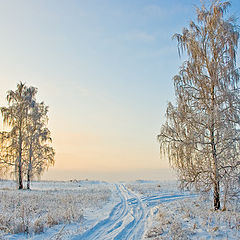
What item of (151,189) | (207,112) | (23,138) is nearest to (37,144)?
(23,138)

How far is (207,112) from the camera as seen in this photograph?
35.4 feet

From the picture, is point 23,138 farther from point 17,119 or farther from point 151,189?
point 151,189

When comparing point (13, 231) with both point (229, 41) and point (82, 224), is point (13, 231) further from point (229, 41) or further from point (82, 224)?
point (229, 41)

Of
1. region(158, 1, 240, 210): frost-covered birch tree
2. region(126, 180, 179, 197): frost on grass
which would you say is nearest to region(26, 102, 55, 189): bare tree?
region(126, 180, 179, 197): frost on grass

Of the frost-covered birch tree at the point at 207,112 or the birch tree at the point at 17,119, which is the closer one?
the frost-covered birch tree at the point at 207,112

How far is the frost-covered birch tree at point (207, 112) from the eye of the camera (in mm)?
9906

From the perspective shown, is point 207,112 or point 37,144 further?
point 37,144

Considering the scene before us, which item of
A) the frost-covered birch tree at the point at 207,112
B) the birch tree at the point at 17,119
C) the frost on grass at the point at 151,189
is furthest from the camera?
the birch tree at the point at 17,119

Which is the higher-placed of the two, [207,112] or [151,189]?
[207,112]

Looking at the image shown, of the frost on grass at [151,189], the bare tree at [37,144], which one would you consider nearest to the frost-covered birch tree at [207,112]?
the frost on grass at [151,189]

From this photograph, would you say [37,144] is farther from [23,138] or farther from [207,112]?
[207,112]

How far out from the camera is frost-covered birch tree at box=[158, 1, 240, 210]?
991 centimetres

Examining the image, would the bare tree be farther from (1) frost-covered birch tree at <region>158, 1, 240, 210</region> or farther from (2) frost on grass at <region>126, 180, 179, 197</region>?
(1) frost-covered birch tree at <region>158, 1, 240, 210</region>

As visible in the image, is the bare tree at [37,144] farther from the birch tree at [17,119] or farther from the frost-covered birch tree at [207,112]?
the frost-covered birch tree at [207,112]
